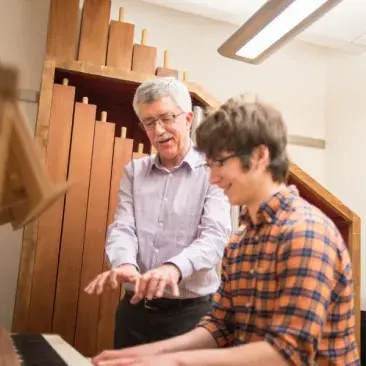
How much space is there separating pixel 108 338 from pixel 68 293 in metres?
0.29

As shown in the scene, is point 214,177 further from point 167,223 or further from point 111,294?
point 111,294

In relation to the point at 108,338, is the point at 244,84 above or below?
above

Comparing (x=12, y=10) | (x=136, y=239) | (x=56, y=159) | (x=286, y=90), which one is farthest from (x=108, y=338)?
(x=286, y=90)

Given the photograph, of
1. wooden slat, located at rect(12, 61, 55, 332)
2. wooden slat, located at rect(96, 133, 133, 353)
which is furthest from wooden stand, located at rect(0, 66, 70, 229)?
wooden slat, located at rect(96, 133, 133, 353)

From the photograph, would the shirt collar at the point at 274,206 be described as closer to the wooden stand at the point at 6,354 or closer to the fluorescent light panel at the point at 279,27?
the wooden stand at the point at 6,354

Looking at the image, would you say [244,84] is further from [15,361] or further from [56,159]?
[15,361]

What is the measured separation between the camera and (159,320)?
173 centimetres

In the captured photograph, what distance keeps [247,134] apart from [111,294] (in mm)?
1506

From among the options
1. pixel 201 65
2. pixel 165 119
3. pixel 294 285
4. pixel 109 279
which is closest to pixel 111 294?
pixel 165 119

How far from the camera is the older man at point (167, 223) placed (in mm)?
1733

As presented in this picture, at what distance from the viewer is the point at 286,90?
151 inches

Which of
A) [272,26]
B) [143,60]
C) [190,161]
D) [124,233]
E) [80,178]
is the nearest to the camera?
[124,233]

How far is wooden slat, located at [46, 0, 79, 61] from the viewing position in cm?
247

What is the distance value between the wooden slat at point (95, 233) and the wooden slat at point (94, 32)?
361 millimetres
